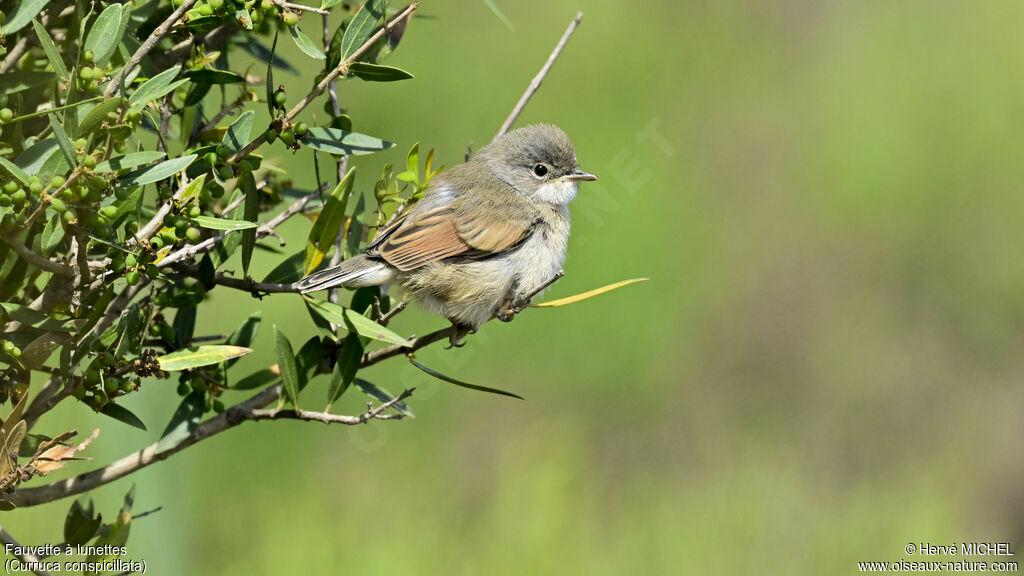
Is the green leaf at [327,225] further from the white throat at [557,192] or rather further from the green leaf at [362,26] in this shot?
the white throat at [557,192]

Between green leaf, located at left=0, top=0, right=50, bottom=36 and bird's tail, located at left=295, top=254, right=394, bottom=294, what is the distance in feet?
2.64

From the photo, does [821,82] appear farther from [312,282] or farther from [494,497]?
[312,282]

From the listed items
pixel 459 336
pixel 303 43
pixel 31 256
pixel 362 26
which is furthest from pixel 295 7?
pixel 459 336

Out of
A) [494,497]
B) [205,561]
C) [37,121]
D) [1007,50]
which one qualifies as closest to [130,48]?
[37,121]

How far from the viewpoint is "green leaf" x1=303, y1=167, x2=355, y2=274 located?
2.31m

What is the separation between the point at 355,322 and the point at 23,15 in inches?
37.8

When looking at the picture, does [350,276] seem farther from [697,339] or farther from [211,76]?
[697,339]

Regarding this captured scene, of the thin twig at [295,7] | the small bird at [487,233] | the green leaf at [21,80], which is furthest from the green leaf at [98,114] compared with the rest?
the small bird at [487,233]

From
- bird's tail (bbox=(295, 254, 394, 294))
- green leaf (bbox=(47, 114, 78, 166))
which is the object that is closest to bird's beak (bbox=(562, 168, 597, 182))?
bird's tail (bbox=(295, 254, 394, 294))

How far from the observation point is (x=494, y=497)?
5.29 meters

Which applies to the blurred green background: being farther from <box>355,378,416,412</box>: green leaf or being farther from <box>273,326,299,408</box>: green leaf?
<box>273,326,299,408</box>: green leaf

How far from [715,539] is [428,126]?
369 cm

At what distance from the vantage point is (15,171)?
67.0 inches

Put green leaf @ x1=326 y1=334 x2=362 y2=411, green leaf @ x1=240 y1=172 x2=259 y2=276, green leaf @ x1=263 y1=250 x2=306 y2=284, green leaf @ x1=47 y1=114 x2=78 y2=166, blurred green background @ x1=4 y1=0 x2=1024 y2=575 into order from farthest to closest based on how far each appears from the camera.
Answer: blurred green background @ x1=4 y1=0 x2=1024 y2=575 → green leaf @ x1=263 y1=250 x2=306 y2=284 → green leaf @ x1=326 y1=334 x2=362 y2=411 → green leaf @ x1=240 y1=172 x2=259 y2=276 → green leaf @ x1=47 y1=114 x2=78 y2=166
